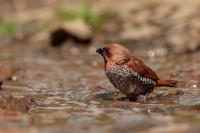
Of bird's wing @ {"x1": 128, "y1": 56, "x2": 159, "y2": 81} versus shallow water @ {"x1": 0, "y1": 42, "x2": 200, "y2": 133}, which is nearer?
shallow water @ {"x1": 0, "y1": 42, "x2": 200, "y2": 133}

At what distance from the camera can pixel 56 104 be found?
7902 millimetres

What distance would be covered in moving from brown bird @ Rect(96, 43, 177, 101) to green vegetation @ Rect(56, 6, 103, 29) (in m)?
9.07

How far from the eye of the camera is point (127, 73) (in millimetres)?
7934

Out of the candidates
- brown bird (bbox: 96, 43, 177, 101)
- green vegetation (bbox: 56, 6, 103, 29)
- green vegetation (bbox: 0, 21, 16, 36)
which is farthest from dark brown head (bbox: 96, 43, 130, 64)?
green vegetation (bbox: 0, 21, 16, 36)

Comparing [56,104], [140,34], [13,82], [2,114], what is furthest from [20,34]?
[2,114]

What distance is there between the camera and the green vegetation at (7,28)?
1828 cm

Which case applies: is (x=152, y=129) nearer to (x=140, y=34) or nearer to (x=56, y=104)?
(x=56, y=104)

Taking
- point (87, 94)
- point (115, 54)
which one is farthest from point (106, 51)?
point (87, 94)

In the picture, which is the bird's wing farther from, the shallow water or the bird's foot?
the bird's foot

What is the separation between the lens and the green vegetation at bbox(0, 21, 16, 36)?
1828 cm

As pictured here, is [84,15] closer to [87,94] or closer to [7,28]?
[7,28]

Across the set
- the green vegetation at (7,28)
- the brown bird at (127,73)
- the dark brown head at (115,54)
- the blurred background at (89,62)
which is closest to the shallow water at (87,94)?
the blurred background at (89,62)

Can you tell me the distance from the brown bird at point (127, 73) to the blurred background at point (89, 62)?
0.24 m

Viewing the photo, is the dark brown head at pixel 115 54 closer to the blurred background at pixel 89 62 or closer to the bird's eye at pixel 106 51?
the bird's eye at pixel 106 51
